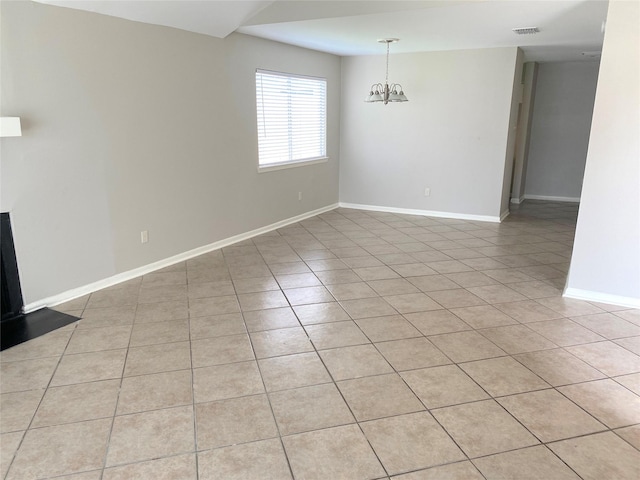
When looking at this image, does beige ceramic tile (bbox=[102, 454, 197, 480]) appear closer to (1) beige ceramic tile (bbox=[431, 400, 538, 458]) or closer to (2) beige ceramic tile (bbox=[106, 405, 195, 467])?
(2) beige ceramic tile (bbox=[106, 405, 195, 467])

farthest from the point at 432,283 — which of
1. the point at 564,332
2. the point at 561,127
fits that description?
the point at 561,127

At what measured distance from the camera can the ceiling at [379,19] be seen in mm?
3549

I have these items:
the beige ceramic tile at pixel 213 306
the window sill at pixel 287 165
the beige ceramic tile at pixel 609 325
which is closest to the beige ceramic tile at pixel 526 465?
the beige ceramic tile at pixel 609 325

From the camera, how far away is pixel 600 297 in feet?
11.8

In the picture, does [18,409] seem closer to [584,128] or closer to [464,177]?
[464,177]

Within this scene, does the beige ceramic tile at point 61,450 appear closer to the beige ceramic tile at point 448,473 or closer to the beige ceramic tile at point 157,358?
the beige ceramic tile at point 157,358

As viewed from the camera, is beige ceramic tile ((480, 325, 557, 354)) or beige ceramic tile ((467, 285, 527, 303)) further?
beige ceramic tile ((467, 285, 527, 303))

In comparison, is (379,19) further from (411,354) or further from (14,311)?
(14,311)

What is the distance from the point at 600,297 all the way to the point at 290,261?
272 centimetres

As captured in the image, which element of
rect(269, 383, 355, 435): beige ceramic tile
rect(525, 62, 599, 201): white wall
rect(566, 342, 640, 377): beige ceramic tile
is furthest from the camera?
rect(525, 62, 599, 201): white wall

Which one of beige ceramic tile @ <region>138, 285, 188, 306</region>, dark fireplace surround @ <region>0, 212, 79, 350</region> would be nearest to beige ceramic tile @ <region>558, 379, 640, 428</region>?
beige ceramic tile @ <region>138, 285, 188, 306</region>

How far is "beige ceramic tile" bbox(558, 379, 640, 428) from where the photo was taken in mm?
2188

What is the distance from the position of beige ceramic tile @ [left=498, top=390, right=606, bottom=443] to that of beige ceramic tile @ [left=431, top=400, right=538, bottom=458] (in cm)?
6

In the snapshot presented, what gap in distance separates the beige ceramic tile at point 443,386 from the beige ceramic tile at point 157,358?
129 centimetres
